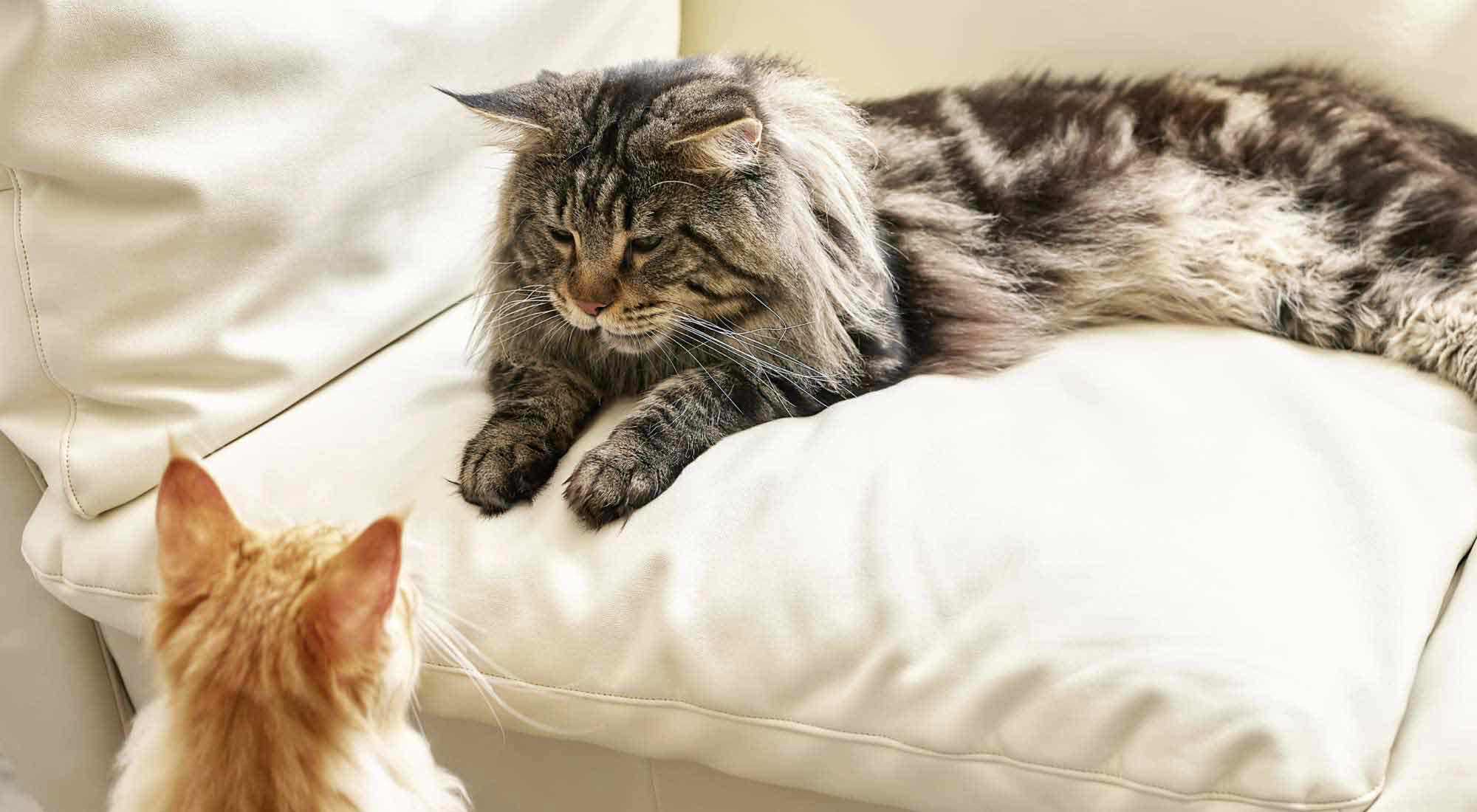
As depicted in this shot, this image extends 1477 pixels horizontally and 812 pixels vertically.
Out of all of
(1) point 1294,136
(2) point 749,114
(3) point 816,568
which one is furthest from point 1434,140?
(3) point 816,568

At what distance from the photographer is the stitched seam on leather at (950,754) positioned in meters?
0.79

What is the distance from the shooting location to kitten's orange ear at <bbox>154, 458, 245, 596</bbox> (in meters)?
0.86

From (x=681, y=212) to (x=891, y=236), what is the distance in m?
0.35

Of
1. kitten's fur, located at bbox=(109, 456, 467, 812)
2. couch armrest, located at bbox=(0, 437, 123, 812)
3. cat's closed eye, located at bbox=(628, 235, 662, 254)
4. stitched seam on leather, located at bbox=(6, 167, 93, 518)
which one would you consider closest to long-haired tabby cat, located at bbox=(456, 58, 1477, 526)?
cat's closed eye, located at bbox=(628, 235, 662, 254)

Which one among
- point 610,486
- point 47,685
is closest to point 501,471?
point 610,486

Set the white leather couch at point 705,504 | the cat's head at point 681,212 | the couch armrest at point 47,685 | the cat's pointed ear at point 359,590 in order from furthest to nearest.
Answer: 1. the couch armrest at point 47,685
2. the cat's head at point 681,212
3. the white leather couch at point 705,504
4. the cat's pointed ear at point 359,590

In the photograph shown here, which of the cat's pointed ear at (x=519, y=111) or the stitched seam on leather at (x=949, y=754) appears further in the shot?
the cat's pointed ear at (x=519, y=111)

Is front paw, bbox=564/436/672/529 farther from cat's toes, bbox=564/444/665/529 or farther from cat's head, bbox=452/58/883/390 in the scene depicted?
cat's head, bbox=452/58/883/390

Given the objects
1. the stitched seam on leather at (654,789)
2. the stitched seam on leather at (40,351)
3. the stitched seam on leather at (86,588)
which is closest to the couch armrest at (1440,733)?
the stitched seam on leather at (654,789)

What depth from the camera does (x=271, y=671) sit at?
793 mm

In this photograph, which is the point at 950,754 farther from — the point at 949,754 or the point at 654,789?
the point at 654,789

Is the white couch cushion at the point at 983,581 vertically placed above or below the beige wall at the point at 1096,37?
below

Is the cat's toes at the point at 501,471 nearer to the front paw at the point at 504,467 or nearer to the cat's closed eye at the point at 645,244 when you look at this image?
the front paw at the point at 504,467

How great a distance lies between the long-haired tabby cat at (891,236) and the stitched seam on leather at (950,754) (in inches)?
6.7
